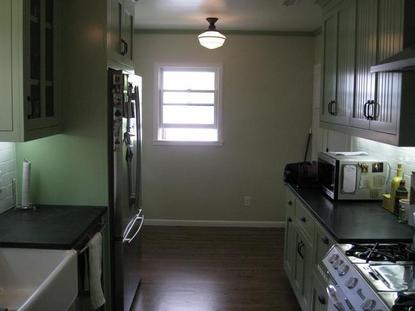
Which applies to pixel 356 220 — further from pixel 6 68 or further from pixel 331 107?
pixel 6 68

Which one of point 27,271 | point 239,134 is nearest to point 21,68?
point 27,271

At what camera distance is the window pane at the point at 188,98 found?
584 cm

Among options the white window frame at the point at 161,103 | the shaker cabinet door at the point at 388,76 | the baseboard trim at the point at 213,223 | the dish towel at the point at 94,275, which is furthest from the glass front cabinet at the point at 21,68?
the baseboard trim at the point at 213,223

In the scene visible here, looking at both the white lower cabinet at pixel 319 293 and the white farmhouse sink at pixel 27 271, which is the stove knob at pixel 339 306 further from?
→ the white farmhouse sink at pixel 27 271

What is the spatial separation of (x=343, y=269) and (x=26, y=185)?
1919mm

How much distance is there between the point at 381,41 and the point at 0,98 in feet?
6.63

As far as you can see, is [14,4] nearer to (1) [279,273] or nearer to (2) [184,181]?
(1) [279,273]

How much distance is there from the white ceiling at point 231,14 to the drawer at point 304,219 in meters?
1.79

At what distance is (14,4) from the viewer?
7.49 feet

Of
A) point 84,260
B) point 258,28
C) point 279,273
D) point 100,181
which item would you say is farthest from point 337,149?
point 84,260

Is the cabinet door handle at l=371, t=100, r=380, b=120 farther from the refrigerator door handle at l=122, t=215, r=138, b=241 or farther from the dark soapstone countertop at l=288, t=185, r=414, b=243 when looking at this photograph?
the refrigerator door handle at l=122, t=215, r=138, b=241

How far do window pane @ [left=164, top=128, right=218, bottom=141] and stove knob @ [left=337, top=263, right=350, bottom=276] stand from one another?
384cm

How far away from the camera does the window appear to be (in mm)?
5809

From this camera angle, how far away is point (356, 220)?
9.14 ft
